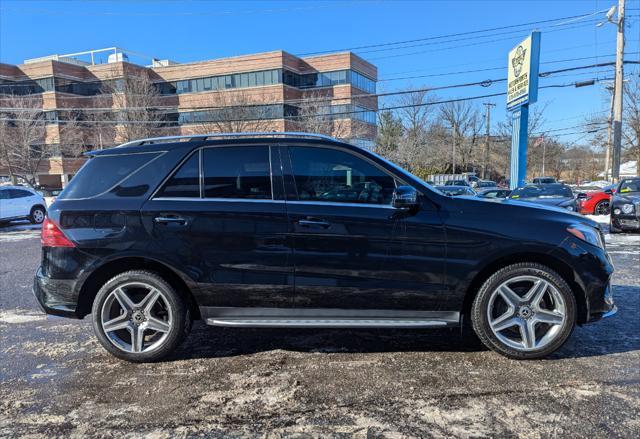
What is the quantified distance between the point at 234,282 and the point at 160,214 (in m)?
0.82

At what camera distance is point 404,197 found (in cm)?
328

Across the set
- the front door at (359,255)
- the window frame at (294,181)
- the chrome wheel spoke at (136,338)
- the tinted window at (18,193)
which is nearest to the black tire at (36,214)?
the tinted window at (18,193)

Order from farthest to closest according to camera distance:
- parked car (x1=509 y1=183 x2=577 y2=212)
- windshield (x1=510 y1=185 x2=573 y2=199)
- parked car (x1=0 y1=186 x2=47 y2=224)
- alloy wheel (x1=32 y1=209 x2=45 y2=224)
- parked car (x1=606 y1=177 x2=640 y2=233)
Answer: alloy wheel (x1=32 y1=209 x2=45 y2=224) < parked car (x1=0 y1=186 x2=47 y2=224) < windshield (x1=510 y1=185 x2=573 y2=199) < parked car (x1=509 y1=183 x2=577 y2=212) < parked car (x1=606 y1=177 x2=640 y2=233)

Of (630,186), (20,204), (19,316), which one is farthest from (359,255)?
(20,204)

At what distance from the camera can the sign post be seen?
15883 mm

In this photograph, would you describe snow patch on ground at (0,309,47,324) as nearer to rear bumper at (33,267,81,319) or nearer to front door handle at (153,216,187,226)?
rear bumper at (33,267,81,319)

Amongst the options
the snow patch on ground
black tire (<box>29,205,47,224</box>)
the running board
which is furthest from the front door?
black tire (<box>29,205,47,224</box>)

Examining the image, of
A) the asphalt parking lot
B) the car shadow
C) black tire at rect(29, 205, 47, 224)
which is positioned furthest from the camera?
black tire at rect(29, 205, 47, 224)

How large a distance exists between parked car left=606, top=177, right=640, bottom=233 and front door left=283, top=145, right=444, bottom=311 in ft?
34.5

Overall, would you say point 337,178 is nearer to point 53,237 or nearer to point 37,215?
point 53,237

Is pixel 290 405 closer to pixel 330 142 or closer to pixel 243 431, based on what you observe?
pixel 243 431

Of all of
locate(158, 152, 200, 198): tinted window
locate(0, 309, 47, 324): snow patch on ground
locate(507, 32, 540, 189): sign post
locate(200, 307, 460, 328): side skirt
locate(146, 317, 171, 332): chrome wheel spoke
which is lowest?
locate(0, 309, 47, 324): snow patch on ground

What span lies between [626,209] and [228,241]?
1171cm

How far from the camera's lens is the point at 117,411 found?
2881 millimetres
